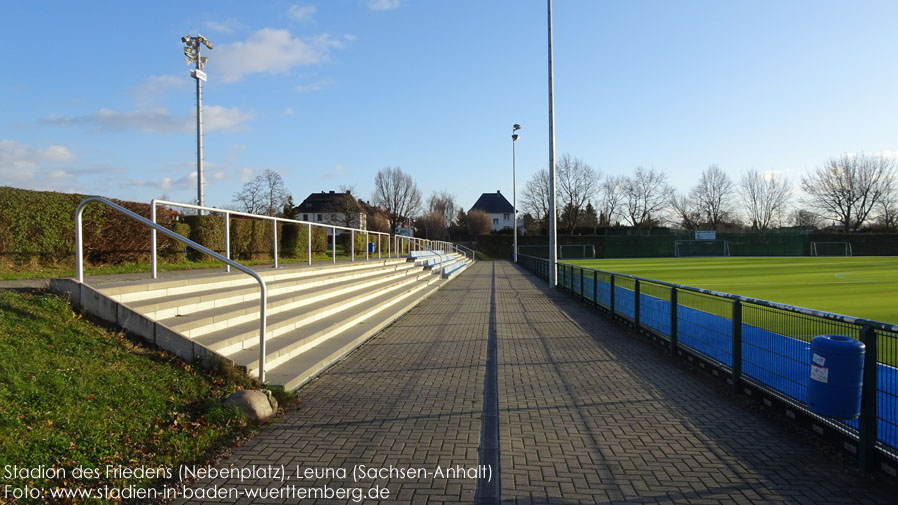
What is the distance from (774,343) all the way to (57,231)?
10.8 metres

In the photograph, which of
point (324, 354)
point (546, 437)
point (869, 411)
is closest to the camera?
point (869, 411)

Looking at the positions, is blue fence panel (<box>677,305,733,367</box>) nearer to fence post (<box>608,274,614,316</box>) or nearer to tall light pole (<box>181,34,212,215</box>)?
fence post (<box>608,274,614,316</box>)

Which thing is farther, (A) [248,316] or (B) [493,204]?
(B) [493,204]

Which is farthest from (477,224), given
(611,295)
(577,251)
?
(611,295)

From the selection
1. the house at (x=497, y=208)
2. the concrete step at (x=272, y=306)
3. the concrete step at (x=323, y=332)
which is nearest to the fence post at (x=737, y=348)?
the concrete step at (x=323, y=332)

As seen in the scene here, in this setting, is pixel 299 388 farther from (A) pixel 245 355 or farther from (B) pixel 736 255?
(B) pixel 736 255

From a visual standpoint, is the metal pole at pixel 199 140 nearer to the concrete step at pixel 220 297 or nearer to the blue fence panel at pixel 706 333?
the concrete step at pixel 220 297

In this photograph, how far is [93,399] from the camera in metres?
4.34

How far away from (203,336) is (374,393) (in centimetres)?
213

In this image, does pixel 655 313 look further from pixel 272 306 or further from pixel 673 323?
pixel 272 306

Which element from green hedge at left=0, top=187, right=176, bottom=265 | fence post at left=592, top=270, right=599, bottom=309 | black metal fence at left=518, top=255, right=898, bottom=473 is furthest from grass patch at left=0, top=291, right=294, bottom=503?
fence post at left=592, top=270, right=599, bottom=309

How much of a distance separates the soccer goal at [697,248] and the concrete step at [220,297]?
60.8m

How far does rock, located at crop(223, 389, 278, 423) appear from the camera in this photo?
506cm

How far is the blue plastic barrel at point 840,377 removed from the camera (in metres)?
4.31
